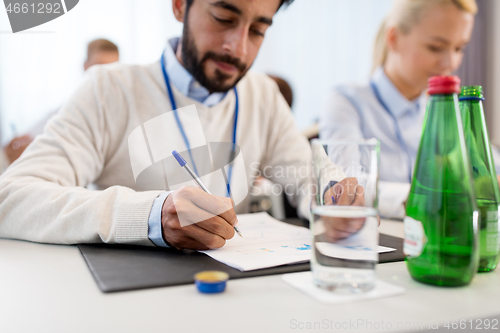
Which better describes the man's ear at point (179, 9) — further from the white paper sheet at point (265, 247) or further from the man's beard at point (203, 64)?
the white paper sheet at point (265, 247)

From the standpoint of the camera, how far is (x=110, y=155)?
111cm

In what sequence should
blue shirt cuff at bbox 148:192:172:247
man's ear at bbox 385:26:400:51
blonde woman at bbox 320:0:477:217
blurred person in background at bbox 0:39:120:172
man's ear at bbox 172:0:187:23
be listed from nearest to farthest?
blue shirt cuff at bbox 148:192:172:247 → man's ear at bbox 172:0:187:23 → blonde woman at bbox 320:0:477:217 → man's ear at bbox 385:26:400:51 → blurred person in background at bbox 0:39:120:172

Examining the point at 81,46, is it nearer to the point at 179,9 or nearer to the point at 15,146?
the point at 15,146

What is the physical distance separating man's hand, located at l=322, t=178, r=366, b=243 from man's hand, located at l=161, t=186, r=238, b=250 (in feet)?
0.74

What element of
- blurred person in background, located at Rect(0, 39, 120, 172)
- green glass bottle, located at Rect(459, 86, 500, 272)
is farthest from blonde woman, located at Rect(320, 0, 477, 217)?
Answer: blurred person in background, located at Rect(0, 39, 120, 172)

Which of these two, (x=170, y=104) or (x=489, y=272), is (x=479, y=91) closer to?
(x=489, y=272)

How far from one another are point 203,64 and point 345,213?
2.56ft

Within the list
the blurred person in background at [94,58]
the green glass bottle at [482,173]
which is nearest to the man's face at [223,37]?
the green glass bottle at [482,173]

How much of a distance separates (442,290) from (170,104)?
2.96 ft

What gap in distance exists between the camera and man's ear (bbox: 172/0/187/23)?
43.1 inches

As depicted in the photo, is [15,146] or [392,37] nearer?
[392,37]

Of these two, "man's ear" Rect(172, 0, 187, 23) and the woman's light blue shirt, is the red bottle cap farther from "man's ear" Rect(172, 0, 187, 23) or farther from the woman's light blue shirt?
the woman's light blue shirt

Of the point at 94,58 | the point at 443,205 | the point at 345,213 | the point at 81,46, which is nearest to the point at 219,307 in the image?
the point at 345,213

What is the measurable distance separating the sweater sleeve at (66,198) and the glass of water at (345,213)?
1.09 feet
